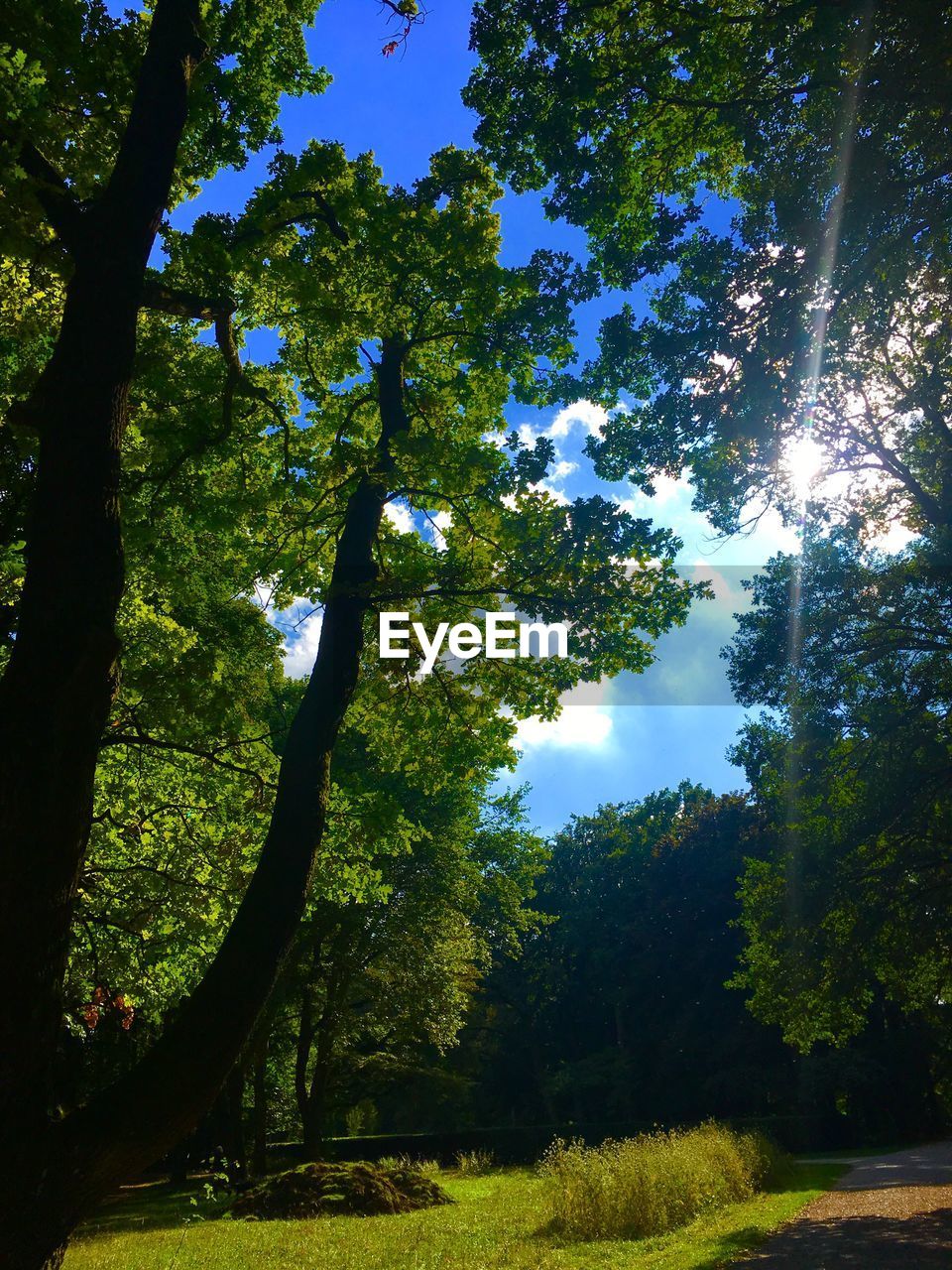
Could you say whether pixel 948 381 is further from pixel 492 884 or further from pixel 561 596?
pixel 492 884

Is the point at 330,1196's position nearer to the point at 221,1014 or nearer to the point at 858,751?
the point at 858,751

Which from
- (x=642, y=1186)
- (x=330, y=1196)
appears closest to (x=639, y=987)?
(x=330, y=1196)

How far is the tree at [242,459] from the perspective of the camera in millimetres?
3980

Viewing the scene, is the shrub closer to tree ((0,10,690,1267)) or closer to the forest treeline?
the forest treeline

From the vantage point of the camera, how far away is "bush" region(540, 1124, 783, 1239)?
13.9 meters

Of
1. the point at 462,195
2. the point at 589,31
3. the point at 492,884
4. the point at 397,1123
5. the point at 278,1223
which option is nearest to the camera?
the point at 589,31

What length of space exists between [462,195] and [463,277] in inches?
57.1

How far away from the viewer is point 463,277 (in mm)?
8703

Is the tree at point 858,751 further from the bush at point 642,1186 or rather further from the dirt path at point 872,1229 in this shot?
the bush at point 642,1186

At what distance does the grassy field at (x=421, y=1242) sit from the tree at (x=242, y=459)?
671 cm

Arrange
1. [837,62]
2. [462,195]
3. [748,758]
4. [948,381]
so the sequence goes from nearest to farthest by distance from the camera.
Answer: [837,62] → [462,195] → [948,381] → [748,758]

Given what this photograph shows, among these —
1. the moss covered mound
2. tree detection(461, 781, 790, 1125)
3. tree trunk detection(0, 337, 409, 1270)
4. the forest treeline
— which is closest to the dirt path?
the forest treeline

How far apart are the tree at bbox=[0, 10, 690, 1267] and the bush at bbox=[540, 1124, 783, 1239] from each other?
1017cm

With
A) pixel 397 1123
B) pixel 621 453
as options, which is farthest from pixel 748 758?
pixel 397 1123
